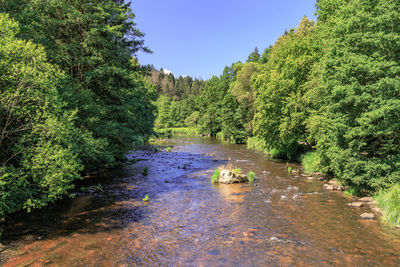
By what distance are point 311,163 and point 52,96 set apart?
973 inches

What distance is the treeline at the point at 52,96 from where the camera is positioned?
451 inches

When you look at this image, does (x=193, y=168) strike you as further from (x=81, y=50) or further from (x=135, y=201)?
(x=81, y=50)

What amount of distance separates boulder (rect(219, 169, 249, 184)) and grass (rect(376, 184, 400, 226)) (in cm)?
1093

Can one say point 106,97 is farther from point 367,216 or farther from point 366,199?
point 366,199

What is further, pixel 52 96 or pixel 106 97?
pixel 106 97

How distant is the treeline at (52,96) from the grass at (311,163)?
18.7m

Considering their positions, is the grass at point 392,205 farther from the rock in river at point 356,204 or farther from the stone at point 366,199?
the stone at point 366,199

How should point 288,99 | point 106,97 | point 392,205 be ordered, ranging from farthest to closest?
point 288,99 → point 106,97 → point 392,205

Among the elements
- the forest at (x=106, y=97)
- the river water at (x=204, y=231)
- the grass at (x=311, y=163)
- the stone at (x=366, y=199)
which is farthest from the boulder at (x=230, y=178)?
the stone at (x=366, y=199)

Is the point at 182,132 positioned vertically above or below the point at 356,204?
above

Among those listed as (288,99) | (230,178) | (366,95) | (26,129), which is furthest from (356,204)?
(26,129)

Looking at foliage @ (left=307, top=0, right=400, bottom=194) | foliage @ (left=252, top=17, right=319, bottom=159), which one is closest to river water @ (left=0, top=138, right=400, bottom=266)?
foliage @ (left=307, top=0, right=400, bottom=194)

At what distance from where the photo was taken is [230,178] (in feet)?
73.5

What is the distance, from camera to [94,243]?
11266 mm
